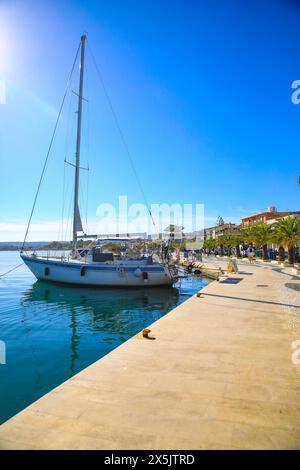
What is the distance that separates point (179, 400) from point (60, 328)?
29.4ft

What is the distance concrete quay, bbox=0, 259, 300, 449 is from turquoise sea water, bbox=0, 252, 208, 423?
87.6 inches

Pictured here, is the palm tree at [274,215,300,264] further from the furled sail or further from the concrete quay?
the concrete quay

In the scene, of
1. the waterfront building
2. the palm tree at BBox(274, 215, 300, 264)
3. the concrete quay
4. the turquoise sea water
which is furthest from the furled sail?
the waterfront building

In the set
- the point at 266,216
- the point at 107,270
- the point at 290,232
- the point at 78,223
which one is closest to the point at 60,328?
the point at 107,270

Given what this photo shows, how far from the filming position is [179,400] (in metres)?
4.30

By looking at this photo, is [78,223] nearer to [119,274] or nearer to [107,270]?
[107,270]

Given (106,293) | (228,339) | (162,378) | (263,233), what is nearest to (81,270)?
(106,293)

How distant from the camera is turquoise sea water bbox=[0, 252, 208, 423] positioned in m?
7.31

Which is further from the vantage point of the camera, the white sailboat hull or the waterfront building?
the waterfront building

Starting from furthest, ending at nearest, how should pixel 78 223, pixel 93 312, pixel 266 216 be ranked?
pixel 266 216 → pixel 78 223 → pixel 93 312

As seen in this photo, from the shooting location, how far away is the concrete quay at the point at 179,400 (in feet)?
11.1

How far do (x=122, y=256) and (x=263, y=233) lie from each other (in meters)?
22.8
